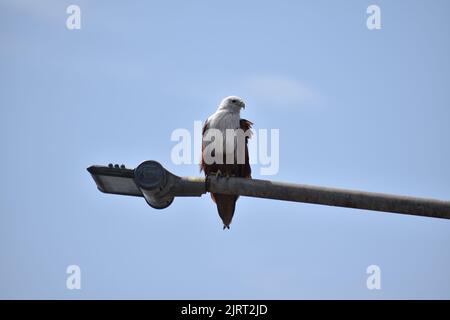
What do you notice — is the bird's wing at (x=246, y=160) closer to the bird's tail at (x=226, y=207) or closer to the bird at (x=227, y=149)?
the bird at (x=227, y=149)

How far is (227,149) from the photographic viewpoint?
9.51 m

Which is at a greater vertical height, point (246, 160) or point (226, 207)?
point (246, 160)

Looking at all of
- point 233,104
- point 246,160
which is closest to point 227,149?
point 246,160

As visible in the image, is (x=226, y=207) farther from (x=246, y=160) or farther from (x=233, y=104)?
(x=233, y=104)

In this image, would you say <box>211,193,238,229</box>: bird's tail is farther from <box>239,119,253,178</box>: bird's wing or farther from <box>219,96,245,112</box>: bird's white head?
<box>219,96,245,112</box>: bird's white head

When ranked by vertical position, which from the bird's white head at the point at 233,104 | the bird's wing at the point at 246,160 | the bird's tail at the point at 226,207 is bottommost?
the bird's tail at the point at 226,207

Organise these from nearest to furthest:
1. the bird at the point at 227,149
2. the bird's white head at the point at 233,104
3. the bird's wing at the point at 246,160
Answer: the bird at the point at 227,149 → the bird's wing at the point at 246,160 → the bird's white head at the point at 233,104

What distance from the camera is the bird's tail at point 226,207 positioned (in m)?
9.59

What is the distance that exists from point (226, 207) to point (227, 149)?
1019 millimetres

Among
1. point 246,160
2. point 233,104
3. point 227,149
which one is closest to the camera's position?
A: point 227,149

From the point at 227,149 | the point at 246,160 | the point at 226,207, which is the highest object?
the point at 227,149

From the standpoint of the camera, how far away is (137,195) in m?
5.49

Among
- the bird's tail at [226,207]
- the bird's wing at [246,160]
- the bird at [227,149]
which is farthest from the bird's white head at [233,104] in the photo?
the bird's tail at [226,207]
